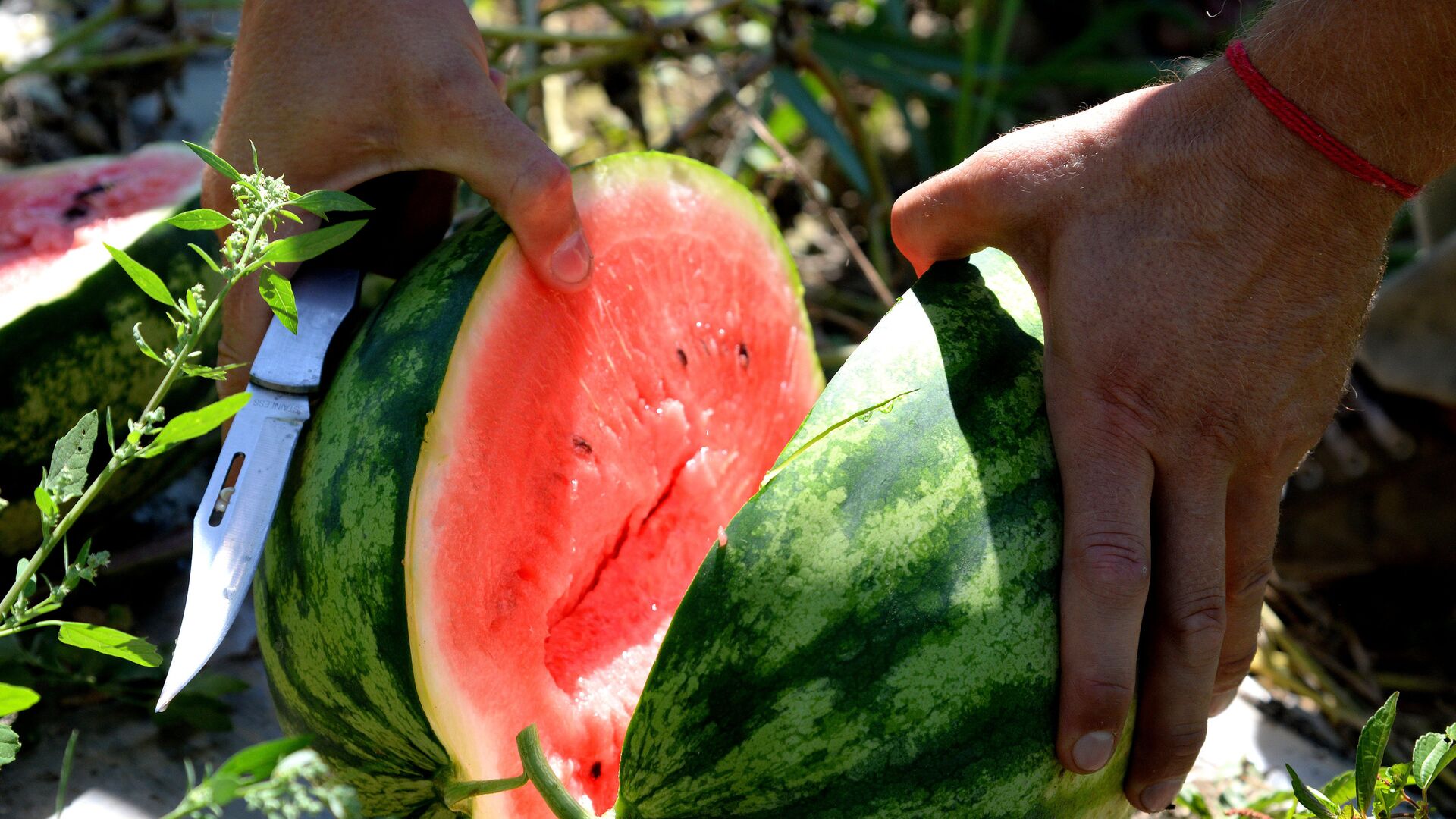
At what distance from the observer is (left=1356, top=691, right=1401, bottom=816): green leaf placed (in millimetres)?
1134

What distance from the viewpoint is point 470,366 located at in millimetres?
1360

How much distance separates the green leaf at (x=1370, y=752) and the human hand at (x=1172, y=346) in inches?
6.3

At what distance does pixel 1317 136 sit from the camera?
4.15ft

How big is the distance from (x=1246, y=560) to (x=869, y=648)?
53 cm

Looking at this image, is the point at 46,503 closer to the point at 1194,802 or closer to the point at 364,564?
the point at 364,564

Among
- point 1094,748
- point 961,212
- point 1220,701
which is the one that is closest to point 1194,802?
point 1220,701

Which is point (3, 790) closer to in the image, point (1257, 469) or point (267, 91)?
point (267, 91)

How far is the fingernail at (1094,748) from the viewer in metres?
1.17

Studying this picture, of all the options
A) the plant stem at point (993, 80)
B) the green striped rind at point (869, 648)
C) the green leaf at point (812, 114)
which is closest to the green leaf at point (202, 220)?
the green striped rind at point (869, 648)

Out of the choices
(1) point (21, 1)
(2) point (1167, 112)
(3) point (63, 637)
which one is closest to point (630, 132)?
(1) point (21, 1)

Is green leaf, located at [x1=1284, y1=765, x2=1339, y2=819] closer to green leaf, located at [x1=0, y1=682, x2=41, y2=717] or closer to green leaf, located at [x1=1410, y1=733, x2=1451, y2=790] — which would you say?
green leaf, located at [x1=1410, y1=733, x2=1451, y2=790]

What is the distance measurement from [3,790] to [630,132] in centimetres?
257

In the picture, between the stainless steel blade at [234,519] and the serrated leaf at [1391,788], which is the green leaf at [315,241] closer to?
the stainless steel blade at [234,519]

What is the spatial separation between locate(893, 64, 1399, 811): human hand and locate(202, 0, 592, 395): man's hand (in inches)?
21.6
